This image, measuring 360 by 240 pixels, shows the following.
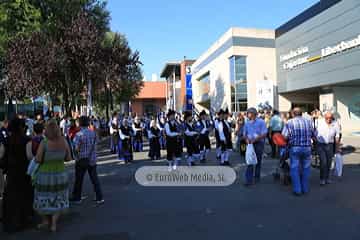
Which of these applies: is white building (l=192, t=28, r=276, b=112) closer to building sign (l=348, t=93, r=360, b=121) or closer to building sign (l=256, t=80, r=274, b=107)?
building sign (l=348, t=93, r=360, b=121)

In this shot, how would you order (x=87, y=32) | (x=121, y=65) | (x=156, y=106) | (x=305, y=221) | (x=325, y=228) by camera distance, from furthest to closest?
1. (x=156, y=106)
2. (x=121, y=65)
3. (x=87, y=32)
4. (x=305, y=221)
5. (x=325, y=228)

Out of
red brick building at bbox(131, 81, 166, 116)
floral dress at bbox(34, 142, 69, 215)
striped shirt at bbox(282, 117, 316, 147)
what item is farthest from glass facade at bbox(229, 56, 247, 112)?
red brick building at bbox(131, 81, 166, 116)

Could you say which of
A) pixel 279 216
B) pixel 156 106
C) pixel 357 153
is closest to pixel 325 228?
pixel 279 216

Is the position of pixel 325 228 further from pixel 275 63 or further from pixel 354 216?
pixel 275 63

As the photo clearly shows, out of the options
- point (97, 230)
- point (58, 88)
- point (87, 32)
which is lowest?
point (97, 230)

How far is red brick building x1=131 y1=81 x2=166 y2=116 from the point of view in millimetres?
88750

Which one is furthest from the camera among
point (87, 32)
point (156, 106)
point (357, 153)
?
point (156, 106)

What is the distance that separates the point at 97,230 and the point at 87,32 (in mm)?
13904

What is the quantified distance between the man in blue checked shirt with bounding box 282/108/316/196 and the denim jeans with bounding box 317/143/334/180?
92 cm

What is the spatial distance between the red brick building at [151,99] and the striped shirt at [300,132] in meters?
81.3

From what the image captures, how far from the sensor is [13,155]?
5258mm

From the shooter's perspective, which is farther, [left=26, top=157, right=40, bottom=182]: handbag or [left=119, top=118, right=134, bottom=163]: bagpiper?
[left=119, top=118, right=134, bottom=163]: bagpiper

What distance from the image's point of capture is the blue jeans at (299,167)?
6906 mm

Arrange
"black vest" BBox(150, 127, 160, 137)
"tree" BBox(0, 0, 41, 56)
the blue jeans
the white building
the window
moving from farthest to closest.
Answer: the window, the white building, "tree" BBox(0, 0, 41, 56), "black vest" BBox(150, 127, 160, 137), the blue jeans
